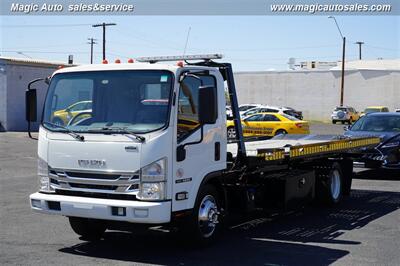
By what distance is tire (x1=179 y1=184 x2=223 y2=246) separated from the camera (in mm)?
7500

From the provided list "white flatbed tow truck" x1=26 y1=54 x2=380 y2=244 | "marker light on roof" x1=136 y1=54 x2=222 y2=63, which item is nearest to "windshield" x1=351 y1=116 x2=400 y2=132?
"white flatbed tow truck" x1=26 y1=54 x2=380 y2=244

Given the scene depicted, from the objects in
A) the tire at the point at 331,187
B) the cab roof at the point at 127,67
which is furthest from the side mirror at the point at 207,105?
the tire at the point at 331,187

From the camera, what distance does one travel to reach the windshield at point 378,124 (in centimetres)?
1620

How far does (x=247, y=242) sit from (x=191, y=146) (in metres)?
1.76

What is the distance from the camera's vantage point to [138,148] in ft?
22.7

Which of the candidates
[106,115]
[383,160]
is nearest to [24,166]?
[383,160]

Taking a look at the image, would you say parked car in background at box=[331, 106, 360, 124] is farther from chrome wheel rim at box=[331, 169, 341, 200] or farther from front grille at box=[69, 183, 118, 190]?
front grille at box=[69, 183, 118, 190]

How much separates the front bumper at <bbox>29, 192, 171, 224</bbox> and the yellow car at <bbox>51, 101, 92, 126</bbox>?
96 cm

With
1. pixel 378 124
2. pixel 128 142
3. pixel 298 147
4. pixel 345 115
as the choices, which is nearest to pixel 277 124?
pixel 378 124

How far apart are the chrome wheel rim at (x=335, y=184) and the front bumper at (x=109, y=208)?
5.39m

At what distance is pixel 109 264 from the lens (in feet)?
23.0

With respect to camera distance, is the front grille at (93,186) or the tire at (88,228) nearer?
the front grille at (93,186)

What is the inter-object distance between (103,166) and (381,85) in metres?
61.5

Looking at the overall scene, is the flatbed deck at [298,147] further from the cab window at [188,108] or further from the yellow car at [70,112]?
the yellow car at [70,112]
